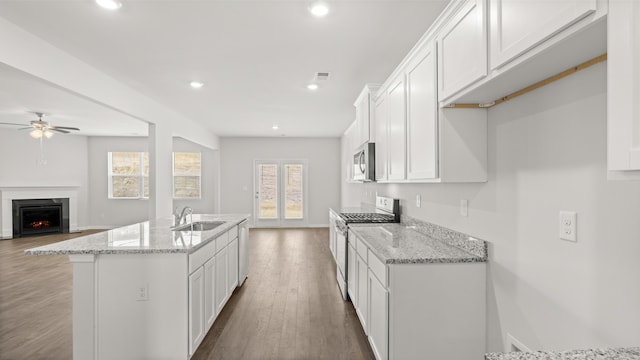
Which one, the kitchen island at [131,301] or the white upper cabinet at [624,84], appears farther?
the kitchen island at [131,301]

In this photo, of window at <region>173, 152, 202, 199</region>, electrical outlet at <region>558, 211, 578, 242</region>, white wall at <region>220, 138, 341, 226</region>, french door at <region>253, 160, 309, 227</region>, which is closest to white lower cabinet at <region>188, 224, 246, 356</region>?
electrical outlet at <region>558, 211, 578, 242</region>

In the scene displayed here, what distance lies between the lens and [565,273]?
4.66ft

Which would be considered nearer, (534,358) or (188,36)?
(534,358)

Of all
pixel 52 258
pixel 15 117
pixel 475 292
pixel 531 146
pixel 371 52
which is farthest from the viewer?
pixel 15 117

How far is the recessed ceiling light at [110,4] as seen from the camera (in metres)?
2.25

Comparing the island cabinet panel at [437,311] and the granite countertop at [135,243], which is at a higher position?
the granite countertop at [135,243]

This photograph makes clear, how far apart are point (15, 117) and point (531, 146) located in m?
8.24

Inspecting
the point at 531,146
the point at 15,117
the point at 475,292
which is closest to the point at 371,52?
the point at 531,146

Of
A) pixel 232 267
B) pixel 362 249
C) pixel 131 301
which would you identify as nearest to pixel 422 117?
pixel 362 249

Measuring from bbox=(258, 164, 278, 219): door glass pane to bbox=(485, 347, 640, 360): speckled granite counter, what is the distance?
26.9 ft

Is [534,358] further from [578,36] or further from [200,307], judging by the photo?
[200,307]

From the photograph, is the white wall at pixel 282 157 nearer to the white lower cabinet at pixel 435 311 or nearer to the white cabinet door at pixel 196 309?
the white cabinet door at pixel 196 309

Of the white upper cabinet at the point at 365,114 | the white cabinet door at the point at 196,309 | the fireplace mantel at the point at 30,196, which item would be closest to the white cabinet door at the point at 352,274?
the white upper cabinet at the point at 365,114

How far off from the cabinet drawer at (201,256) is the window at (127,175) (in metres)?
6.86
